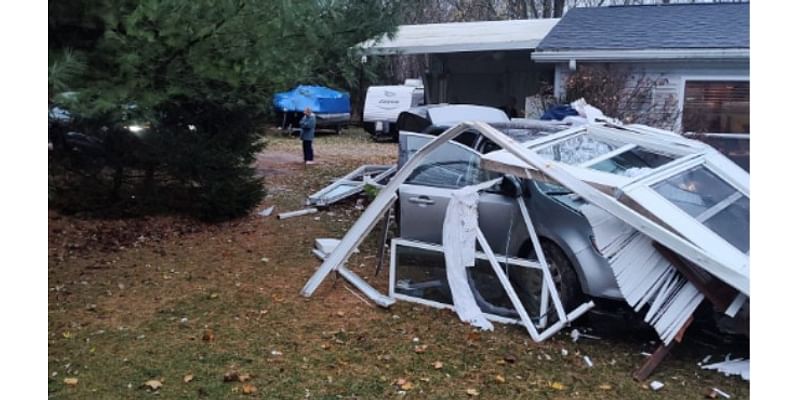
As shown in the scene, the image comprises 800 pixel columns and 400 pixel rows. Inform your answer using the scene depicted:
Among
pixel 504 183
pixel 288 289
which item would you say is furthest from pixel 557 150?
pixel 288 289

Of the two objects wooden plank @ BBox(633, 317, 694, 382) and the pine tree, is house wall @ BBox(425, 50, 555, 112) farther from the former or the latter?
wooden plank @ BBox(633, 317, 694, 382)

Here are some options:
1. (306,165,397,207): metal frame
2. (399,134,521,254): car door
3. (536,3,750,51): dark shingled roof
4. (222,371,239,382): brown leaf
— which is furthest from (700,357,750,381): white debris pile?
(536,3,750,51): dark shingled roof

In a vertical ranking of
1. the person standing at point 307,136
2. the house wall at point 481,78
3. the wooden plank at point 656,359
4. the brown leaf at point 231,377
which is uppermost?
the house wall at point 481,78

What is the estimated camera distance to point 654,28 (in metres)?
13.2

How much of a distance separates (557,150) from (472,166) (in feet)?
3.90

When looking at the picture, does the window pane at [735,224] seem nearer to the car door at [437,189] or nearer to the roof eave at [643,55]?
the car door at [437,189]

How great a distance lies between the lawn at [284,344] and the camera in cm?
438

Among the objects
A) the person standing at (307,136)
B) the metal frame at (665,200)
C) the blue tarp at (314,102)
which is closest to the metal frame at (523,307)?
the metal frame at (665,200)

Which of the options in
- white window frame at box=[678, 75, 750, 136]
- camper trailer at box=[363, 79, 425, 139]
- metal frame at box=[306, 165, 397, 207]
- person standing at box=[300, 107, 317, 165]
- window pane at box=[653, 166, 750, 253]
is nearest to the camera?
window pane at box=[653, 166, 750, 253]

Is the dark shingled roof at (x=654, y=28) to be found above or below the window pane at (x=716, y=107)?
above

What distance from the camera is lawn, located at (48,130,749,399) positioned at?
4.38 metres

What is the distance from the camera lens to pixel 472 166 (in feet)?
22.4

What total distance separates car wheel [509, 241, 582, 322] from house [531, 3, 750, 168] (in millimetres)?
6717

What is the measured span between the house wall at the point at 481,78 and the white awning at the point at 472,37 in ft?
2.96
